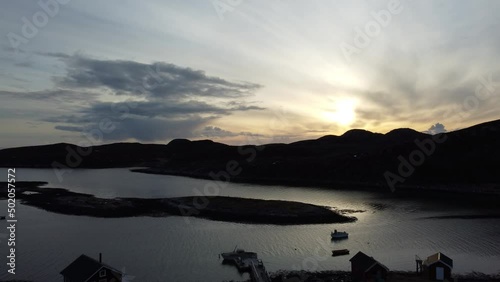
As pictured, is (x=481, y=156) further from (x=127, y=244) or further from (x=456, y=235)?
(x=127, y=244)

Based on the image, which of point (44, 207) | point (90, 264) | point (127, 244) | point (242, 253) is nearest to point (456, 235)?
point (242, 253)

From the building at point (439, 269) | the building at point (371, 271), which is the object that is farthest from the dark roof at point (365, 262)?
the building at point (439, 269)

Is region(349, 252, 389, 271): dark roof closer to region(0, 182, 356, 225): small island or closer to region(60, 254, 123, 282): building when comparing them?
region(60, 254, 123, 282): building

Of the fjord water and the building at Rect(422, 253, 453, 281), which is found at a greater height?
the building at Rect(422, 253, 453, 281)

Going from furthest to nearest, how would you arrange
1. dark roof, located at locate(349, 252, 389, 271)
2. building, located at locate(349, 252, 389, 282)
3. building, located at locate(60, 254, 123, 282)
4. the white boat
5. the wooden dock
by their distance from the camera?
the white boat, the wooden dock, dark roof, located at locate(349, 252, 389, 271), building, located at locate(349, 252, 389, 282), building, located at locate(60, 254, 123, 282)

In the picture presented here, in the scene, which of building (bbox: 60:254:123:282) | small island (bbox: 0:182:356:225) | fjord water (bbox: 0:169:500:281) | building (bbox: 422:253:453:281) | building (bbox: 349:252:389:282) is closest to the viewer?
building (bbox: 60:254:123:282)

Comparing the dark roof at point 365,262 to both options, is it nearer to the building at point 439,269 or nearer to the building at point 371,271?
the building at point 371,271

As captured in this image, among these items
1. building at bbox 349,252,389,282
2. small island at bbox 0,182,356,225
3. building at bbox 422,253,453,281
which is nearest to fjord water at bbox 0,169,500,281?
small island at bbox 0,182,356,225

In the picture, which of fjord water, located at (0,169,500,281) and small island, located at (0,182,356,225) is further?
small island, located at (0,182,356,225)
